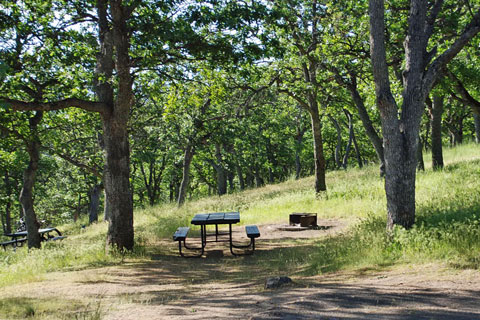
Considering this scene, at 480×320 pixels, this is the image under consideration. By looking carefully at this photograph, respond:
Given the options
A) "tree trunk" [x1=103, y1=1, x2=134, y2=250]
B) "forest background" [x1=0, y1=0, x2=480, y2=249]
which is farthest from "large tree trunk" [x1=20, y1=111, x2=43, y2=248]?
"tree trunk" [x1=103, y1=1, x2=134, y2=250]

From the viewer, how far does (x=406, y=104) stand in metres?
7.43

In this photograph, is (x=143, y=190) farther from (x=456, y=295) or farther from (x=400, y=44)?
(x=456, y=295)

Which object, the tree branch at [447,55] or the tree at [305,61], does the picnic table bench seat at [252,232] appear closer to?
the tree branch at [447,55]

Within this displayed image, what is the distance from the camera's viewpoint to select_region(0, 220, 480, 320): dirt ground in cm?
431

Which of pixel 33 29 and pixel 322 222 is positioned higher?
pixel 33 29

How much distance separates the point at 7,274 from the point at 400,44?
13.1 m

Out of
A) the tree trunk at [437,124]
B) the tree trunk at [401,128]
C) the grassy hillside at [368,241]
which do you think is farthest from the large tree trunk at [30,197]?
the tree trunk at [437,124]

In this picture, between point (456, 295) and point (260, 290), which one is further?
point (260, 290)

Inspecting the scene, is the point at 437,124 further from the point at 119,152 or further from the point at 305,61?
the point at 119,152

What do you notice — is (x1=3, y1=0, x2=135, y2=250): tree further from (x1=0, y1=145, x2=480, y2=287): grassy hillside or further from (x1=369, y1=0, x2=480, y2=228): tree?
(x1=369, y1=0, x2=480, y2=228): tree

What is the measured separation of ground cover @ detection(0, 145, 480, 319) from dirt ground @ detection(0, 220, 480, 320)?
1 centimetres

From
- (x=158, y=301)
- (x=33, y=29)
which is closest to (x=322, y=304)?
(x=158, y=301)

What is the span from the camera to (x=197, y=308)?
5.00 meters

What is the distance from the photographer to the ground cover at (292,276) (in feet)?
15.1
